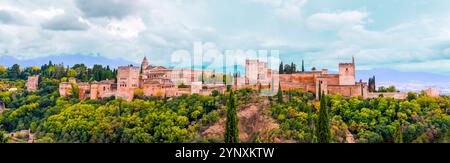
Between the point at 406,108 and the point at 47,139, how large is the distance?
20632 millimetres

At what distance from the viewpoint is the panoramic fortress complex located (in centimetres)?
2591

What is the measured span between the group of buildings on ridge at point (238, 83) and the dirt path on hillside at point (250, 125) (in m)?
3.06

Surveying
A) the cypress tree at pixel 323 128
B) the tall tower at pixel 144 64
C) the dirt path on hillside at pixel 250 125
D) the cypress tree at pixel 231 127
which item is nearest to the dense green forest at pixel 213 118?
the dirt path on hillside at pixel 250 125

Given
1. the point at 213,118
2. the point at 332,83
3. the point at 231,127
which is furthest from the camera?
the point at 332,83

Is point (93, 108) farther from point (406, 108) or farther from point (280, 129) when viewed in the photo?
point (406, 108)

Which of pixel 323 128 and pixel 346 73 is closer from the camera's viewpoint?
pixel 323 128

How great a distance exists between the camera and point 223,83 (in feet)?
96.4

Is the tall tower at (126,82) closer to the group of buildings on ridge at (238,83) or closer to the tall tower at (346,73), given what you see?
the group of buildings on ridge at (238,83)

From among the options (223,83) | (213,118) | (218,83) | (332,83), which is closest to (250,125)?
(213,118)

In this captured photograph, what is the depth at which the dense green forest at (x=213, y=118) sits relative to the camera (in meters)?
20.9

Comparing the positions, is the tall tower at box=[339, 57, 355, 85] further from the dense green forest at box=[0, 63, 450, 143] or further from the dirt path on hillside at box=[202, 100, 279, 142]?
the dirt path on hillside at box=[202, 100, 279, 142]

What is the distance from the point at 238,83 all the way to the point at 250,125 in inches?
220

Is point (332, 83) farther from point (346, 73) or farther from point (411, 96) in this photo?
point (411, 96)
